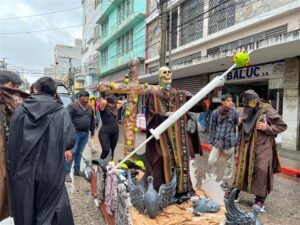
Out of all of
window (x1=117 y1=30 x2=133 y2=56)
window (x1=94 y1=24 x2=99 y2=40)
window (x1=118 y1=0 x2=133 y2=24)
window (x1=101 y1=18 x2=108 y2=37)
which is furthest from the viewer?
window (x1=94 y1=24 x2=99 y2=40)

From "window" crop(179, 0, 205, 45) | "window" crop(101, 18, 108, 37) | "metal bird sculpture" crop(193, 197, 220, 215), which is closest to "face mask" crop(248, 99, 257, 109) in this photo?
"metal bird sculpture" crop(193, 197, 220, 215)

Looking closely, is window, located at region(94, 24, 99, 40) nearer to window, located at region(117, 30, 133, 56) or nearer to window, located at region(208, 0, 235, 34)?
window, located at region(117, 30, 133, 56)

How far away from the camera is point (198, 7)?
13906 mm

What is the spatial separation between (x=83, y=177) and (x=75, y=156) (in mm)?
443

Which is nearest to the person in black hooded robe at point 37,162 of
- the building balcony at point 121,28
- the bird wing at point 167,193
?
the bird wing at point 167,193

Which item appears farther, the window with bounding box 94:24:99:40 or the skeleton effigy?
the window with bounding box 94:24:99:40

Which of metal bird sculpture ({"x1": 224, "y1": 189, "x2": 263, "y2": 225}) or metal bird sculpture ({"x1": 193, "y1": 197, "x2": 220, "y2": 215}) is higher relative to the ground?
metal bird sculpture ({"x1": 224, "y1": 189, "x2": 263, "y2": 225})

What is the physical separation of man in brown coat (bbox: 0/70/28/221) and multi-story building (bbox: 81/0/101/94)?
2934 cm

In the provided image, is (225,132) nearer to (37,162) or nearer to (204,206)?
(204,206)

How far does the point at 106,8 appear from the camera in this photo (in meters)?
28.5

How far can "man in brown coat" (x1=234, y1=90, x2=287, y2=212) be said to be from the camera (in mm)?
4375

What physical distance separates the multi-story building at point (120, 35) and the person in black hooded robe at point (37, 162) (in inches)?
659

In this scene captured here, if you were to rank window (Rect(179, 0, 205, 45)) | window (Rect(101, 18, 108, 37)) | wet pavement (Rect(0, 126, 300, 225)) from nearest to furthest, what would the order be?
wet pavement (Rect(0, 126, 300, 225)) < window (Rect(179, 0, 205, 45)) < window (Rect(101, 18, 108, 37))

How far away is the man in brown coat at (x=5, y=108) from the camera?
3.09 metres
